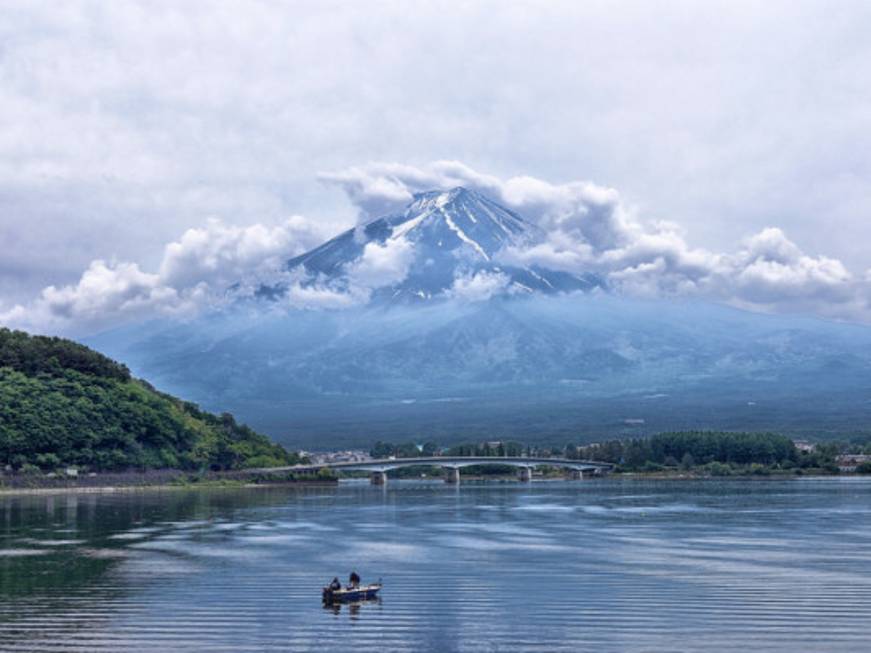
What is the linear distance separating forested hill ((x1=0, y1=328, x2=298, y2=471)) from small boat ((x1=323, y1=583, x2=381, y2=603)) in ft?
244

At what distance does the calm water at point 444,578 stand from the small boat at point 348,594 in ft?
1.78

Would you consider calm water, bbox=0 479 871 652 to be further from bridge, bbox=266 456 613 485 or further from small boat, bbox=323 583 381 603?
bridge, bbox=266 456 613 485

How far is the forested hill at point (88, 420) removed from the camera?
108000 mm

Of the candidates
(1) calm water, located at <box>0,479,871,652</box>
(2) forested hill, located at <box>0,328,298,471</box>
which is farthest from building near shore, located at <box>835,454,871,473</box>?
(2) forested hill, located at <box>0,328,298,471</box>

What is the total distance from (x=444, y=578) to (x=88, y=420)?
75361mm

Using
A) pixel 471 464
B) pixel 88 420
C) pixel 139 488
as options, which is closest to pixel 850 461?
pixel 471 464

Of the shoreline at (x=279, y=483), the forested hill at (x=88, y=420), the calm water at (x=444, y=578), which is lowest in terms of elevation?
the calm water at (x=444, y=578)

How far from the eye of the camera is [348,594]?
38.3 meters

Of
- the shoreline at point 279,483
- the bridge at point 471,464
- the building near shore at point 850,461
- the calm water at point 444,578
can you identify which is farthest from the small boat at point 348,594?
the building near shore at point 850,461

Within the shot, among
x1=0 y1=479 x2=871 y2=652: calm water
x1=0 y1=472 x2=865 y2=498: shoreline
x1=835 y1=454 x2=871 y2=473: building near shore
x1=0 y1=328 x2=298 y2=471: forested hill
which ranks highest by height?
x1=0 y1=328 x2=298 y2=471: forested hill

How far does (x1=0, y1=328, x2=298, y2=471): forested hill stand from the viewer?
108 meters

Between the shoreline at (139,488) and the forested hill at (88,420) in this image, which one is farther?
the forested hill at (88,420)

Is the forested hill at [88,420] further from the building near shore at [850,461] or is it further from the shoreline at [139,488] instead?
the building near shore at [850,461]

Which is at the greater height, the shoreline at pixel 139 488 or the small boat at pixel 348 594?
the shoreline at pixel 139 488
